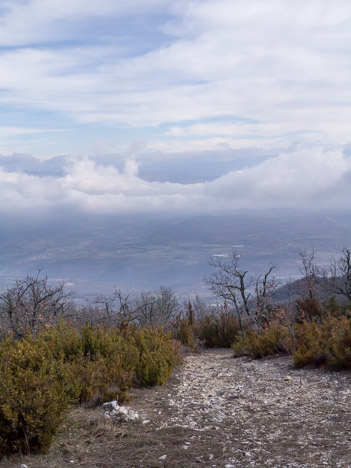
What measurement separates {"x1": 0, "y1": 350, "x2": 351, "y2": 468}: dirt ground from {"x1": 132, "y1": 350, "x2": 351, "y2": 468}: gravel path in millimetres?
12

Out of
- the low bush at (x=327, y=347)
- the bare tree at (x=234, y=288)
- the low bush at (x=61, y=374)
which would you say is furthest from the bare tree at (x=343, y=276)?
the low bush at (x=61, y=374)

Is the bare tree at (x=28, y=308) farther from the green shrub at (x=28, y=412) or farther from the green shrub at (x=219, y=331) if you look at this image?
the green shrub at (x=28, y=412)

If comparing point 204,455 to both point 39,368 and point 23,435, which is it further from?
point 39,368

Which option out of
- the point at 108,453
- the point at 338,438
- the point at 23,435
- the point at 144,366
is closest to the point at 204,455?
the point at 108,453

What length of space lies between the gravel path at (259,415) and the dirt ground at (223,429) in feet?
0.04

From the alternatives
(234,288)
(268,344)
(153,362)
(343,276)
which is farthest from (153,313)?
(153,362)

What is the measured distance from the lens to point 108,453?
18.7ft

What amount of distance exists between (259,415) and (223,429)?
879mm

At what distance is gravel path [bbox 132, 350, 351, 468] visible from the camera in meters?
5.43

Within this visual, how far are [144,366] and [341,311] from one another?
10.1 m

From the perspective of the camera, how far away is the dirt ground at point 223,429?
17.7 feet

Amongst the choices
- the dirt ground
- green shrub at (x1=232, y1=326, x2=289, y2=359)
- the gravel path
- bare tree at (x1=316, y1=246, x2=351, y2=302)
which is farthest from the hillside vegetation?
bare tree at (x1=316, y1=246, x2=351, y2=302)

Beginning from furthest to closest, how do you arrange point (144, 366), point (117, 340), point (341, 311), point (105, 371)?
1. point (341, 311)
2. point (117, 340)
3. point (144, 366)
4. point (105, 371)

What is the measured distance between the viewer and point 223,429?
651cm
